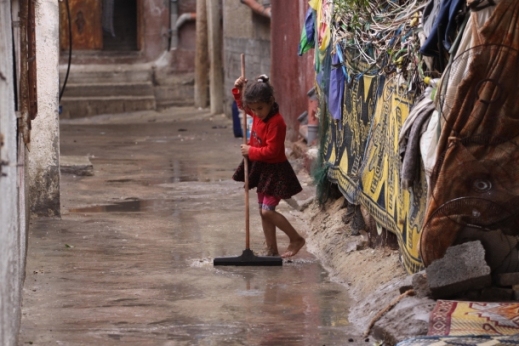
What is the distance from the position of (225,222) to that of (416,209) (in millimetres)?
3986

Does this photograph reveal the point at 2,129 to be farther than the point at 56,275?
No

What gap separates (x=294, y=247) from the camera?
29.7 ft

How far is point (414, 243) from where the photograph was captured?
7.00 m

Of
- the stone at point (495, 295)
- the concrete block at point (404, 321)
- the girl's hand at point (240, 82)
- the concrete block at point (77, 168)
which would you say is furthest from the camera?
the concrete block at point (77, 168)

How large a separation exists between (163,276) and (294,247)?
1245mm

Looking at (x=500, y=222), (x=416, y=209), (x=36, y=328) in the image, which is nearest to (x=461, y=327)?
(x=500, y=222)

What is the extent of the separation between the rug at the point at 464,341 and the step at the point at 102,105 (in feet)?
59.6

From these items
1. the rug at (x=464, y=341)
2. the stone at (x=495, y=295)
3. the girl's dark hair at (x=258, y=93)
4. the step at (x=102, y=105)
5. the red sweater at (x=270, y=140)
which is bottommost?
the step at (x=102, y=105)

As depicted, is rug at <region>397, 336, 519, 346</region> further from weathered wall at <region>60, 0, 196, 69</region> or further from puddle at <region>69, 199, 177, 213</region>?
weathered wall at <region>60, 0, 196, 69</region>

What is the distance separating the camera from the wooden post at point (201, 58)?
23.5 meters

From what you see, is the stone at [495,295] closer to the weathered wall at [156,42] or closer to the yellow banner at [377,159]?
the yellow banner at [377,159]

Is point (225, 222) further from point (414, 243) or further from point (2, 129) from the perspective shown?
point (2, 129)

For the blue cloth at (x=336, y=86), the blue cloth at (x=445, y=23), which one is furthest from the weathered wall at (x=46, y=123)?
the blue cloth at (x=445, y=23)

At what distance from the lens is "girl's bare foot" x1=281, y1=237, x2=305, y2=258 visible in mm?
9008
